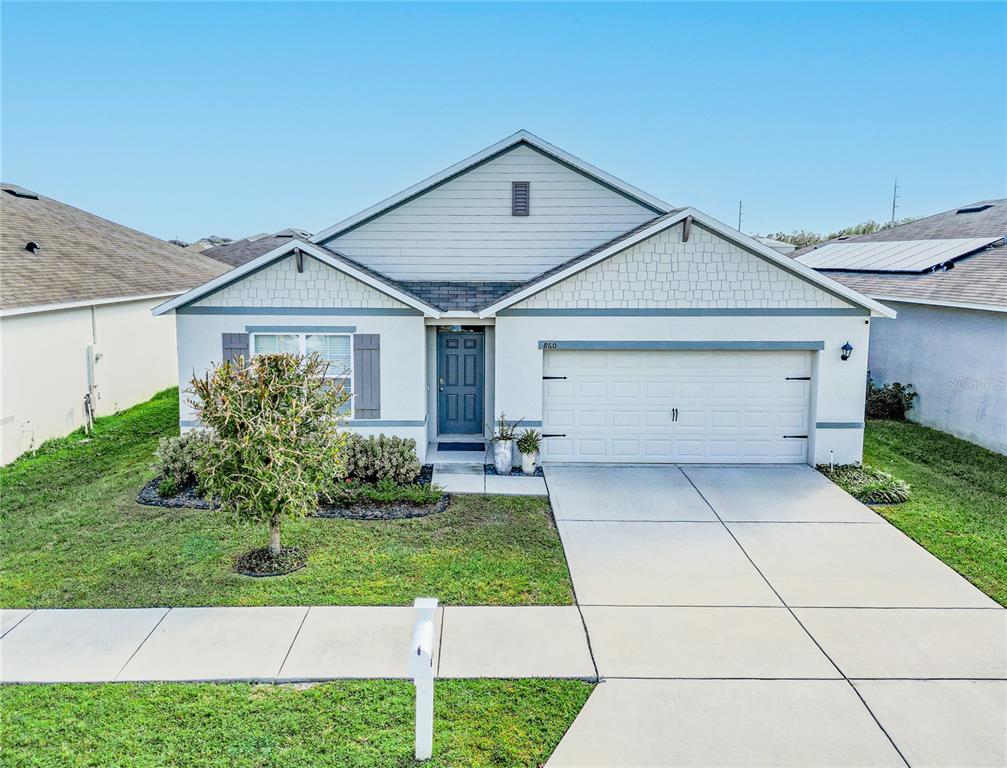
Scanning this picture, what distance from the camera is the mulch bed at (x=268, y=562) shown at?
8.90 meters

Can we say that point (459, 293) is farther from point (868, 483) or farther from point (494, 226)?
point (868, 483)

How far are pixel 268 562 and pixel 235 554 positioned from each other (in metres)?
0.60

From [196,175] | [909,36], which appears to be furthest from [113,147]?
[909,36]

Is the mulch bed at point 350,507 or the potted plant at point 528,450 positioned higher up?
the potted plant at point 528,450

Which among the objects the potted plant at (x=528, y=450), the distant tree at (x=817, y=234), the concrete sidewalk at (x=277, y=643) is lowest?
the concrete sidewalk at (x=277, y=643)

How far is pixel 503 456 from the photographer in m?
13.2

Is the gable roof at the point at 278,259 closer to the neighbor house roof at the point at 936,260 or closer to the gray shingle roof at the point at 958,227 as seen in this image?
the neighbor house roof at the point at 936,260

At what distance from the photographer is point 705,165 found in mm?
37031

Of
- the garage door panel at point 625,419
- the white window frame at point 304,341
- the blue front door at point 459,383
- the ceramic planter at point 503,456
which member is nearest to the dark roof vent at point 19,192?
the white window frame at point 304,341

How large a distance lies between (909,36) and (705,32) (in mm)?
6105

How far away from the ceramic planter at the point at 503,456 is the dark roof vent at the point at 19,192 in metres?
16.4

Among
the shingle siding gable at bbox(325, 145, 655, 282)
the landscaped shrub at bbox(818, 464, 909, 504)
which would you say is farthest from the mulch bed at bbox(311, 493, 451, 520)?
the landscaped shrub at bbox(818, 464, 909, 504)

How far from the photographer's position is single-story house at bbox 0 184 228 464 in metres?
13.9

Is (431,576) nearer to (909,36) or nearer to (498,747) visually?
(498,747)
